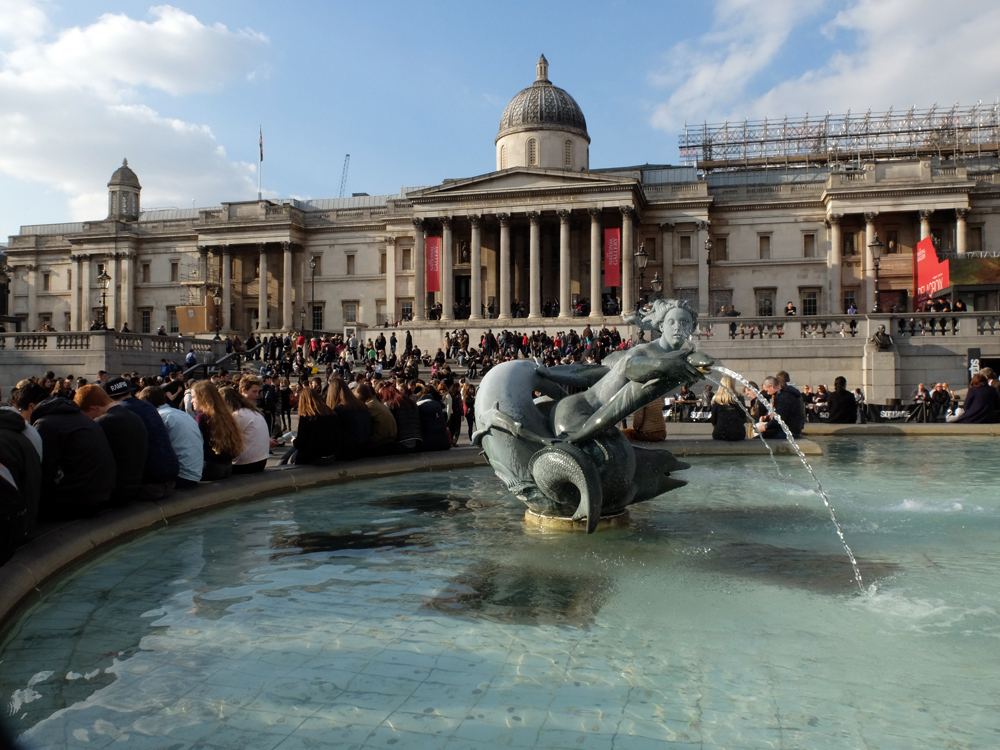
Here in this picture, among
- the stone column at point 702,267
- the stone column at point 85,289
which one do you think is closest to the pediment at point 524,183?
the stone column at point 702,267

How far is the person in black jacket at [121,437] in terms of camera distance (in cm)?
652

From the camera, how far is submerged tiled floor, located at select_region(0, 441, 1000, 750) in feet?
11.0

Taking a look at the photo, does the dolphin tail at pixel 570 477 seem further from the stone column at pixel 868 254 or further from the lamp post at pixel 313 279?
the lamp post at pixel 313 279

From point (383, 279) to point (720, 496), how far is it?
46.0 meters

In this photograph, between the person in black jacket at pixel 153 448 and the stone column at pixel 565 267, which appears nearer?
the person in black jacket at pixel 153 448

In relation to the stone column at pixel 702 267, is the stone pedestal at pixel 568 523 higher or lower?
lower

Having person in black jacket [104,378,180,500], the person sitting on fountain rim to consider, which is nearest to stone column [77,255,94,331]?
the person sitting on fountain rim

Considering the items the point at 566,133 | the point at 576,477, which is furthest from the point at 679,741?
the point at 566,133

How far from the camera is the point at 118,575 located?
5555 millimetres

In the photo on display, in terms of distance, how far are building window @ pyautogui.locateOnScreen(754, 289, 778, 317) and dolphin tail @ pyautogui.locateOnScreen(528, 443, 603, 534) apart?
142 feet

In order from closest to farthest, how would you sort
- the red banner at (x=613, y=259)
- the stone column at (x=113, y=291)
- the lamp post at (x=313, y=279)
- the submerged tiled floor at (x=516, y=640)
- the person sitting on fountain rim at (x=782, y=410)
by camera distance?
1. the submerged tiled floor at (x=516, y=640)
2. the person sitting on fountain rim at (x=782, y=410)
3. the red banner at (x=613, y=259)
4. the lamp post at (x=313, y=279)
5. the stone column at (x=113, y=291)

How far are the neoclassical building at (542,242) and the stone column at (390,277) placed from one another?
0.09 m

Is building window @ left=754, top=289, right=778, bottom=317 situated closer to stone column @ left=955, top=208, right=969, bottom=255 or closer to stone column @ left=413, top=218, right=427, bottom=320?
stone column @ left=955, top=208, right=969, bottom=255

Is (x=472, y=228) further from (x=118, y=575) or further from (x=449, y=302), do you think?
(x=118, y=575)
